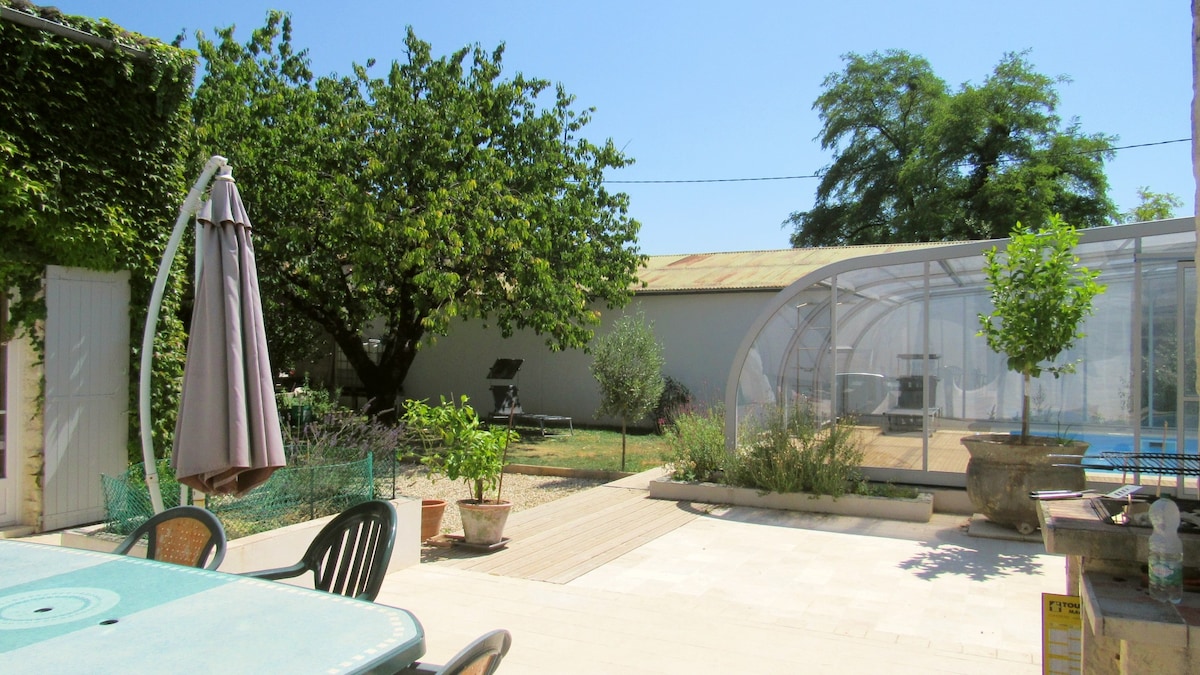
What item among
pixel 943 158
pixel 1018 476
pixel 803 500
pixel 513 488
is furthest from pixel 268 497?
pixel 943 158

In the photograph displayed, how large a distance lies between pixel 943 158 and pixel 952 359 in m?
21.7

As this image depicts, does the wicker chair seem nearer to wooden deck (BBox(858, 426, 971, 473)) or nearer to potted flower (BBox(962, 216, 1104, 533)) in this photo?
potted flower (BBox(962, 216, 1104, 533))

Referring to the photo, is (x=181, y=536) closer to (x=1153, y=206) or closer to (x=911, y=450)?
(x=911, y=450)

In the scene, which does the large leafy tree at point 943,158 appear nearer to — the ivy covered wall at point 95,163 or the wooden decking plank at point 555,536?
the wooden decking plank at point 555,536

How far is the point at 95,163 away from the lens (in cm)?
700

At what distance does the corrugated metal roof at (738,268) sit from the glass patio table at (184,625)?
13402mm

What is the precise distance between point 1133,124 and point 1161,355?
19.6 meters

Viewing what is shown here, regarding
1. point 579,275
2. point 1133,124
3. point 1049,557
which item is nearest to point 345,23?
point 579,275

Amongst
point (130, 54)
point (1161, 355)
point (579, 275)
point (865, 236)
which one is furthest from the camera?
point (865, 236)

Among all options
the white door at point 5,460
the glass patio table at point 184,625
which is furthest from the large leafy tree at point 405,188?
the glass patio table at point 184,625

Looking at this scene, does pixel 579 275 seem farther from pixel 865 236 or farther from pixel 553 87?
pixel 865 236

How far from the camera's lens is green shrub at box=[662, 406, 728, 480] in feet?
31.3

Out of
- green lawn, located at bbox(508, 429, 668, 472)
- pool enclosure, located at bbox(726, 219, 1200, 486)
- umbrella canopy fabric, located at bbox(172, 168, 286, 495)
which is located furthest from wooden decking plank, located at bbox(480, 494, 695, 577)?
umbrella canopy fabric, located at bbox(172, 168, 286, 495)

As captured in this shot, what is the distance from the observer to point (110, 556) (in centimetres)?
311
